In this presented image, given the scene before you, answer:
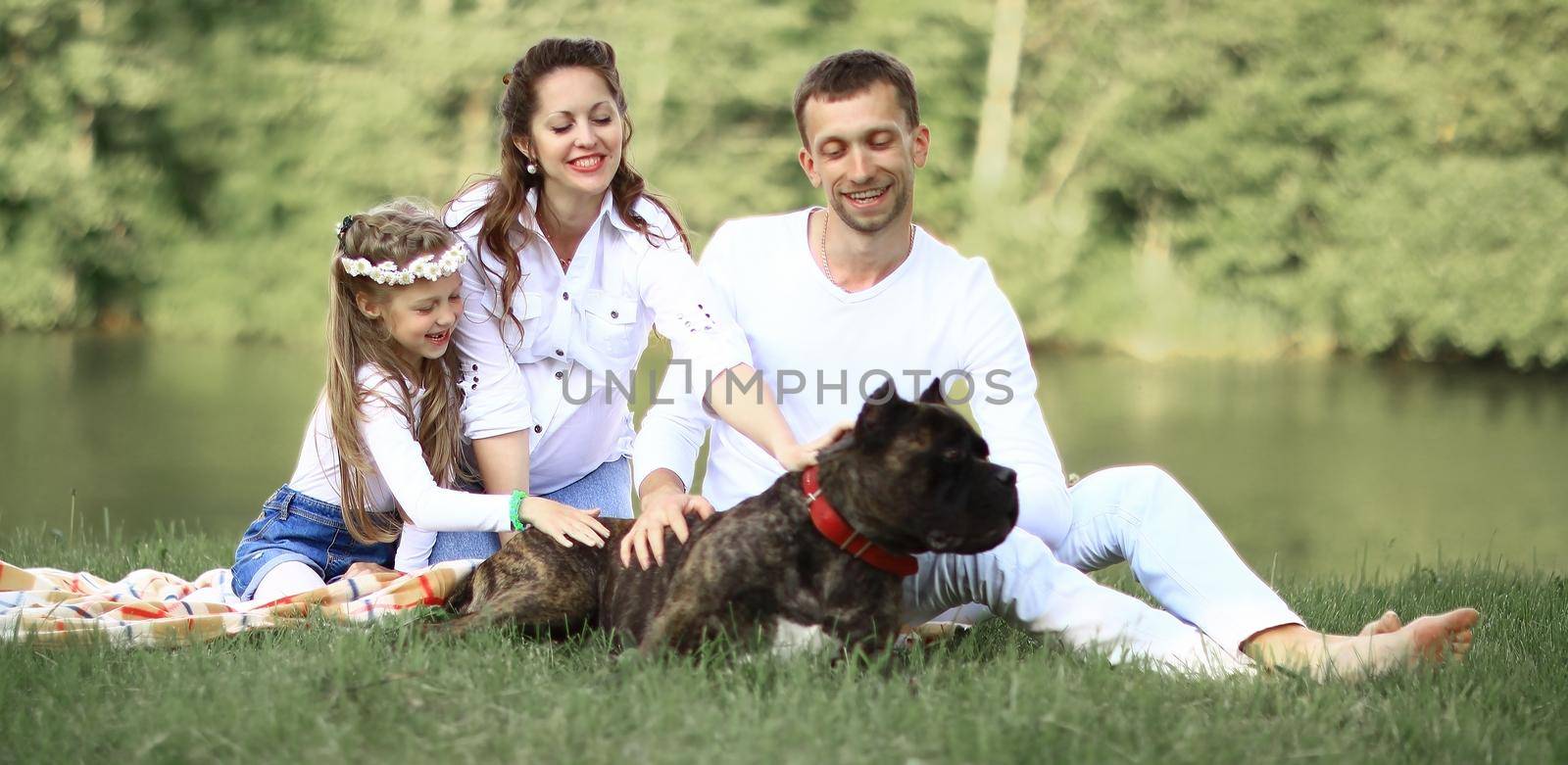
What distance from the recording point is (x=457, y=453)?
4.48 m

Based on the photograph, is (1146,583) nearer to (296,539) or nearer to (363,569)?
(363,569)

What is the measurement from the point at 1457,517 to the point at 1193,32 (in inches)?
425

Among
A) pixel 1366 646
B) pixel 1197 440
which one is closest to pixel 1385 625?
pixel 1366 646

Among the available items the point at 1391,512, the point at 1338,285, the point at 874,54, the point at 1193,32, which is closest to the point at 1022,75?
the point at 1193,32

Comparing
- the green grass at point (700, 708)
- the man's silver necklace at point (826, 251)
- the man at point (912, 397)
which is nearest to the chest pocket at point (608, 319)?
the man at point (912, 397)

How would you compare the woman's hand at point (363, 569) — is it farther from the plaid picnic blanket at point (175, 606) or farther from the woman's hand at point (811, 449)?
the woman's hand at point (811, 449)

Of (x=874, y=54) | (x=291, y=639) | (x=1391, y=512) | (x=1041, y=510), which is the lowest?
(x=1391, y=512)

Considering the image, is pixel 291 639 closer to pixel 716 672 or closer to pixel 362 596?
pixel 362 596

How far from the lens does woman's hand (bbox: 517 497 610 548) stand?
3.74 meters

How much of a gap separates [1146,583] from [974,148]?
1968 cm

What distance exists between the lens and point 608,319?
468 centimetres

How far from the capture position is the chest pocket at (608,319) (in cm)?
466

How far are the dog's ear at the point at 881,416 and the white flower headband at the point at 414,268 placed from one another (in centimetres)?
168

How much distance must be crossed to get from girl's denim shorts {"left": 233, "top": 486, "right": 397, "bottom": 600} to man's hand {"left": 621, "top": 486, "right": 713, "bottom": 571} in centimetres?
140
